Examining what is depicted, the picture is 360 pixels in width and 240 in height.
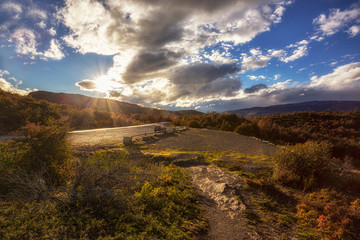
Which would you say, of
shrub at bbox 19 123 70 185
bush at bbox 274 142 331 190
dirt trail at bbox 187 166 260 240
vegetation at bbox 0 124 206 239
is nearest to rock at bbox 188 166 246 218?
dirt trail at bbox 187 166 260 240

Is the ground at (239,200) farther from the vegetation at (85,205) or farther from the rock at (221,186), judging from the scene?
the vegetation at (85,205)

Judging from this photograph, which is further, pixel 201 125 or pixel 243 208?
pixel 201 125

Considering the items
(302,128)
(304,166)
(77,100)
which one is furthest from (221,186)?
(77,100)

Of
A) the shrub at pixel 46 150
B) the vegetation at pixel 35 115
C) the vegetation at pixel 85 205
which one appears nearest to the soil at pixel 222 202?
the vegetation at pixel 85 205

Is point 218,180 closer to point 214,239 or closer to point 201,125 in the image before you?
point 214,239

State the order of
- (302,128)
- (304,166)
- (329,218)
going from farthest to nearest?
(302,128)
(304,166)
(329,218)

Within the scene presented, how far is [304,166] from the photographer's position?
601 cm

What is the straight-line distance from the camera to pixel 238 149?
37.0 feet

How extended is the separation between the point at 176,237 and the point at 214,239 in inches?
33.1

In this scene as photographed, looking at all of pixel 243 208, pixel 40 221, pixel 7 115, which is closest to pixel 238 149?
pixel 243 208

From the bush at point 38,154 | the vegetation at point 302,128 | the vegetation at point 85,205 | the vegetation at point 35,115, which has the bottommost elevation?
the vegetation at point 302,128

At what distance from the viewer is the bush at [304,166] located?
19.2ft

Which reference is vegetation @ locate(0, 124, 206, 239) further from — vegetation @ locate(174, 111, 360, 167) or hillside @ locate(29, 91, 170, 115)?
hillside @ locate(29, 91, 170, 115)

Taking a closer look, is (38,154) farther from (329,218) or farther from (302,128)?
(302,128)
